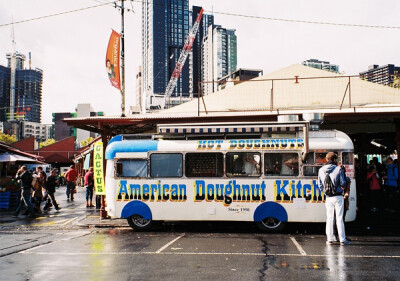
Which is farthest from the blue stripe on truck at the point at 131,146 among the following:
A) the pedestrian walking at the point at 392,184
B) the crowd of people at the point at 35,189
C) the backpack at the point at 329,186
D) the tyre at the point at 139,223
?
the pedestrian walking at the point at 392,184

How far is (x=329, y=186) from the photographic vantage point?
9094 mm

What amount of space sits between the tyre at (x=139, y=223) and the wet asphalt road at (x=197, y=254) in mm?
290

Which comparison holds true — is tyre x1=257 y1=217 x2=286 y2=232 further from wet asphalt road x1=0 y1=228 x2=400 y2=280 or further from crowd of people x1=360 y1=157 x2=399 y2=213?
crowd of people x1=360 y1=157 x2=399 y2=213

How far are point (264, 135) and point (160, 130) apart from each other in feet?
10.1

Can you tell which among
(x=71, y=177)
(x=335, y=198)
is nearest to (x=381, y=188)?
(x=335, y=198)

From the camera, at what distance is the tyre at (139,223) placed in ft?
37.7

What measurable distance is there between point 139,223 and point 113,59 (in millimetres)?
6747

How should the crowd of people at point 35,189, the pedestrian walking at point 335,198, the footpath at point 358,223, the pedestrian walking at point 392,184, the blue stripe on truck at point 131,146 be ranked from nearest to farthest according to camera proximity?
1. the pedestrian walking at point 335,198
2. the footpath at point 358,223
3. the blue stripe on truck at point 131,146
4. the pedestrian walking at point 392,184
5. the crowd of people at point 35,189

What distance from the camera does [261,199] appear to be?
1078 centimetres

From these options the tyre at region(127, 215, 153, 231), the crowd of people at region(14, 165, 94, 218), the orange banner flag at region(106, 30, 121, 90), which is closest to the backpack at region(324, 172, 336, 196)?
the tyre at region(127, 215, 153, 231)

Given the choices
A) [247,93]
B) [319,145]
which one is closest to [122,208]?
[319,145]

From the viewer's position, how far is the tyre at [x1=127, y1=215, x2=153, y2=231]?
11.5 meters

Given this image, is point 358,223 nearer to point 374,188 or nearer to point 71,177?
point 374,188

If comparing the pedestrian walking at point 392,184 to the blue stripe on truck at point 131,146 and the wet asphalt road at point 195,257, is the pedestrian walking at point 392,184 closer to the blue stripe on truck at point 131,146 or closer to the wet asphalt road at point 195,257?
the wet asphalt road at point 195,257
